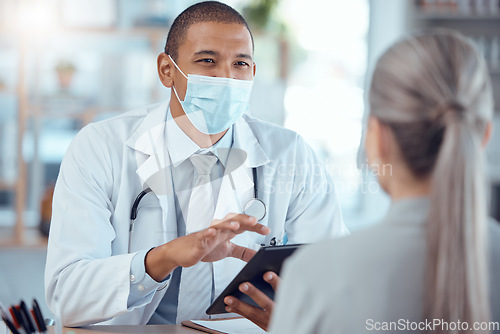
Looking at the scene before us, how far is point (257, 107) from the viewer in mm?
4281

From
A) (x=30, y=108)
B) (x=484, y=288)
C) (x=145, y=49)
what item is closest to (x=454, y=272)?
(x=484, y=288)

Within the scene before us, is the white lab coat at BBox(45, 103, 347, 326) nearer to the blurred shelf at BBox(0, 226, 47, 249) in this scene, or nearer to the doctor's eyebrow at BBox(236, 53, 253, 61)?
the doctor's eyebrow at BBox(236, 53, 253, 61)

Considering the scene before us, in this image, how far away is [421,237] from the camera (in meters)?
0.77

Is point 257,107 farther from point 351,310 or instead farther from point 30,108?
point 351,310

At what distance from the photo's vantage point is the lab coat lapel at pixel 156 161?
5.05 ft

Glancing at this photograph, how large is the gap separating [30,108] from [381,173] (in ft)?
12.3

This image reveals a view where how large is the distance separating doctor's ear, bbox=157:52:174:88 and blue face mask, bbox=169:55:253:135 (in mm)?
34

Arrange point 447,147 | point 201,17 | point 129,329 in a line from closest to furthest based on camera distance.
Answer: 1. point 447,147
2. point 129,329
3. point 201,17

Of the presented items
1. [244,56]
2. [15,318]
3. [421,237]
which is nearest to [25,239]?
[244,56]

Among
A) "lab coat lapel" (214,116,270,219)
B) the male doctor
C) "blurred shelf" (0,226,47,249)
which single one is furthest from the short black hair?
"blurred shelf" (0,226,47,249)

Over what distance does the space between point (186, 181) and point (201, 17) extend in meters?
0.44

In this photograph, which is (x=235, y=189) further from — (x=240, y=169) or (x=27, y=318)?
(x=27, y=318)

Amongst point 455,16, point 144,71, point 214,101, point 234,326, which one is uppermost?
point 455,16

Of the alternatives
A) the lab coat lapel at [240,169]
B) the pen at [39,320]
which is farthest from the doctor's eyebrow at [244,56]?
the pen at [39,320]
